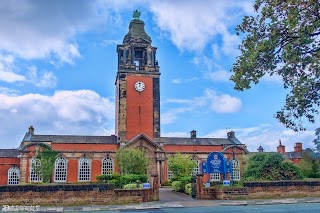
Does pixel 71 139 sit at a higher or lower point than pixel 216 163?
higher

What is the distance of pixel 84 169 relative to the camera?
43.9 meters

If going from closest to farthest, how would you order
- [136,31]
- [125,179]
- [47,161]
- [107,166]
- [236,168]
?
[125,179] → [47,161] → [107,166] → [236,168] → [136,31]

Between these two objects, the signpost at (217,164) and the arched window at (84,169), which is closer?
the signpost at (217,164)

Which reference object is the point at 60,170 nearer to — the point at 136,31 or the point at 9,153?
the point at 9,153

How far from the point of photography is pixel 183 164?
133 ft

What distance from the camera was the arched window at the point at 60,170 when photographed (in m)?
43.3

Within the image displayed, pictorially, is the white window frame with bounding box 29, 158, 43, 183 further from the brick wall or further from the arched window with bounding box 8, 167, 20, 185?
the brick wall

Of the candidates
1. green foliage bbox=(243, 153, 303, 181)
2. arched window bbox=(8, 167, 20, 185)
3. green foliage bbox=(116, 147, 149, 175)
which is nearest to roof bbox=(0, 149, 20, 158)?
arched window bbox=(8, 167, 20, 185)

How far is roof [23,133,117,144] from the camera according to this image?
1764 inches

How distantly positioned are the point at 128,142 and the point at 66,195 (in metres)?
26.1

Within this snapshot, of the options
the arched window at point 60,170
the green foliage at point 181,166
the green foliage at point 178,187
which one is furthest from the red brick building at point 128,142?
the green foliage at point 178,187

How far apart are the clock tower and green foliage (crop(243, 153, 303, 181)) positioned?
931 inches

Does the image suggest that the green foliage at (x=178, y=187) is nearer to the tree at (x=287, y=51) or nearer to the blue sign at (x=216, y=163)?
the blue sign at (x=216, y=163)

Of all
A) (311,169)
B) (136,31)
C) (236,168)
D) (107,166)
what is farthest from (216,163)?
(136,31)
